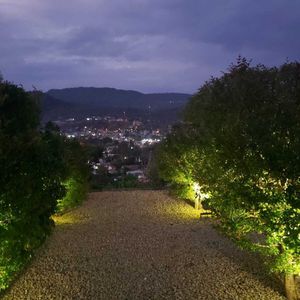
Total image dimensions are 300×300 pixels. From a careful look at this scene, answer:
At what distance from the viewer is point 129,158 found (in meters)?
38.6

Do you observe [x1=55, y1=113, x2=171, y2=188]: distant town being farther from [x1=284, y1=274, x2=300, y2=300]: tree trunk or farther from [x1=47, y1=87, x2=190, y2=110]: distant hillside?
[x1=284, y1=274, x2=300, y2=300]: tree trunk

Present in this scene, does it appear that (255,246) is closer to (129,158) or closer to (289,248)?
(289,248)

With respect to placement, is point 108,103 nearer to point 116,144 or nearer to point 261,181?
point 116,144

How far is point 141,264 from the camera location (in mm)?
10633

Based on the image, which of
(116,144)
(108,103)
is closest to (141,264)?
(116,144)

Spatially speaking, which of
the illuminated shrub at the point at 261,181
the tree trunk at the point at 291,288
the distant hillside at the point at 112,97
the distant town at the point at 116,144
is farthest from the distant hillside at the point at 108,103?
the tree trunk at the point at 291,288

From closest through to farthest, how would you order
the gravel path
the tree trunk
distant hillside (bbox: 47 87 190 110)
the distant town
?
the tree trunk → the gravel path → the distant town → distant hillside (bbox: 47 87 190 110)

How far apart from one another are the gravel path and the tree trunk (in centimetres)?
24

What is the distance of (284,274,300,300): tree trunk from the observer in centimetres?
820

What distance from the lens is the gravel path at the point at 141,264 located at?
29.1ft

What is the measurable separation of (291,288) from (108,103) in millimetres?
68050

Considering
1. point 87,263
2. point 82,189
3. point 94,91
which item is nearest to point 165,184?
point 82,189

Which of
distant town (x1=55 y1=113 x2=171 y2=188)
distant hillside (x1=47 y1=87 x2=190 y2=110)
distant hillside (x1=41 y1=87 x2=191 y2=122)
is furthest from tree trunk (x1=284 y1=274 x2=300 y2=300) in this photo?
Result: distant hillside (x1=47 y1=87 x2=190 y2=110)

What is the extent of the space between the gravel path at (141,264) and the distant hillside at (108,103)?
3584 centimetres
